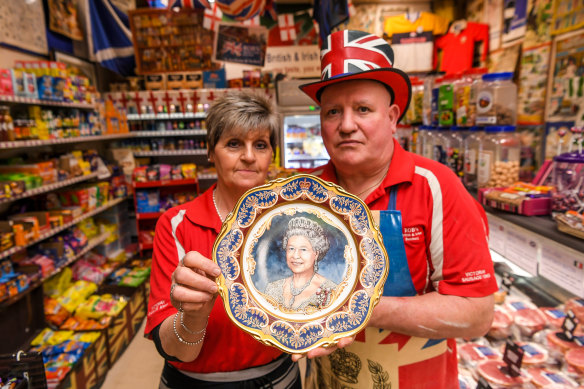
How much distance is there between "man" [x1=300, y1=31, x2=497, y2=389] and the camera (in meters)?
1.18

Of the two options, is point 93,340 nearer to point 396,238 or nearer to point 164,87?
point 396,238

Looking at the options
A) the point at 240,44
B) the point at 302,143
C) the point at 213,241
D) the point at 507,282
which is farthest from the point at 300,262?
the point at 240,44

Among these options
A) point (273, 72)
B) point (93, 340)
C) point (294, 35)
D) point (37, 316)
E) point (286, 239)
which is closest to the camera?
point (286, 239)

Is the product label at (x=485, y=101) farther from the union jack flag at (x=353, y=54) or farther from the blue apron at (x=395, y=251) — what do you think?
the blue apron at (x=395, y=251)

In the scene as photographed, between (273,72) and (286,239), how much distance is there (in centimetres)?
539

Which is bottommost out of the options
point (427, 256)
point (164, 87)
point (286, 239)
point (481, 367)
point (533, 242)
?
point (481, 367)

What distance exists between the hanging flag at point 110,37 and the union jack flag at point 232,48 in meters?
1.72

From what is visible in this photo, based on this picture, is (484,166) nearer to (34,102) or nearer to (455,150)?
(455,150)

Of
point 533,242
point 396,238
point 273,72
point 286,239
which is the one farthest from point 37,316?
point 273,72

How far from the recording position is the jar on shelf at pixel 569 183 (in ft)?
5.89

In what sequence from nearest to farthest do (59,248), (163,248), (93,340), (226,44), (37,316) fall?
(163,248)
(93,340)
(37,316)
(59,248)
(226,44)

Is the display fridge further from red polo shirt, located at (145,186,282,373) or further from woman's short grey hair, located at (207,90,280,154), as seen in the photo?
red polo shirt, located at (145,186,282,373)

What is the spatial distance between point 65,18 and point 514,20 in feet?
18.4

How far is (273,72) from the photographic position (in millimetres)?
6074
